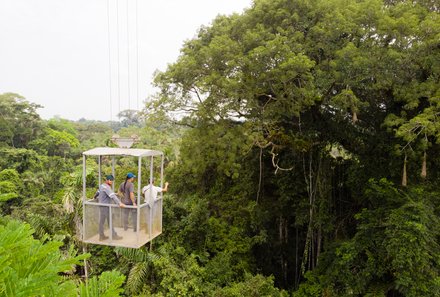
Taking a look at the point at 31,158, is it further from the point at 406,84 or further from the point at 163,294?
the point at 406,84

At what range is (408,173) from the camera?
9195 millimetres

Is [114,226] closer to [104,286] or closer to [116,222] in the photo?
[116,222]

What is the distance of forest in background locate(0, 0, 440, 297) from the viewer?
25.0 ft

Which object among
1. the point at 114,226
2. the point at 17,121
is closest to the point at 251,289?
the point at 114,226

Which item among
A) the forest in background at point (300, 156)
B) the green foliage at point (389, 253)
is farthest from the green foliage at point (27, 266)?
the green foliage at point (389, 253)

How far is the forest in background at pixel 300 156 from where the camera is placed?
7.62 m

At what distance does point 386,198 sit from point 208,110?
476 centimetres

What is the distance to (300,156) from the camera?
11.0 meters

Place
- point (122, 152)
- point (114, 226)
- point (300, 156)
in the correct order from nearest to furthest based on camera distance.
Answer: point (122, 152) → point (114, 226) → point (300, 156)

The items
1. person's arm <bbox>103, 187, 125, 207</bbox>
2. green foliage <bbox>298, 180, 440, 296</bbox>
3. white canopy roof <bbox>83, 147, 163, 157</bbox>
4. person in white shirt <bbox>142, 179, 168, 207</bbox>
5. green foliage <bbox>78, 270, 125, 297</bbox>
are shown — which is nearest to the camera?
green foliage <bbox>78, 270, 125, 297</bbox>

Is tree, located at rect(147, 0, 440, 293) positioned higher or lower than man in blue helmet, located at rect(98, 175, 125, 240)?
higher

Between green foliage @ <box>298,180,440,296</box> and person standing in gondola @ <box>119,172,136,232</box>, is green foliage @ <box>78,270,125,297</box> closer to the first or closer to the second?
person standing in gondola @ <box>119,172,136,232</box>

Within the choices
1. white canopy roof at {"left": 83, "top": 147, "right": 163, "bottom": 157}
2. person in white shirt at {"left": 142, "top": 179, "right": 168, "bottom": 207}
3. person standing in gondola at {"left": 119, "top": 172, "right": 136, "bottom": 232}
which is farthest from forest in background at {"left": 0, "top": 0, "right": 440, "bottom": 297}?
white canopy roof at {"left": 83, "top": 147, "right": 163, "bottom": 157}

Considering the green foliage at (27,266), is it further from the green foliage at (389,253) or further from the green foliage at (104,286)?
the green foliage at (389,253)
